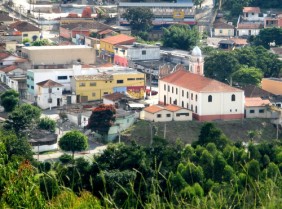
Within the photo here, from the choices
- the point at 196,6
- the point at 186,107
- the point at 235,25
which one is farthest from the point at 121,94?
the point at 196,6

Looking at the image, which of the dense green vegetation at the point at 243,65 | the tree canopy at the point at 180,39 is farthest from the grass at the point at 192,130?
the tree canopy at the point at 180,39

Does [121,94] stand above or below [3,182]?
below

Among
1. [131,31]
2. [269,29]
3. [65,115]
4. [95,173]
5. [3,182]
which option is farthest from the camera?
[131,31]

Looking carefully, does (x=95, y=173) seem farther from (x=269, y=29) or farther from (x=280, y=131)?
(x=269, y=29)

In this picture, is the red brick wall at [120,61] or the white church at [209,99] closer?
the white church at [209,99]

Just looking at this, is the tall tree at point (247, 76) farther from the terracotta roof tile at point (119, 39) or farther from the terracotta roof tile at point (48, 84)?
the terracotta roof tile at point (119, 39)
